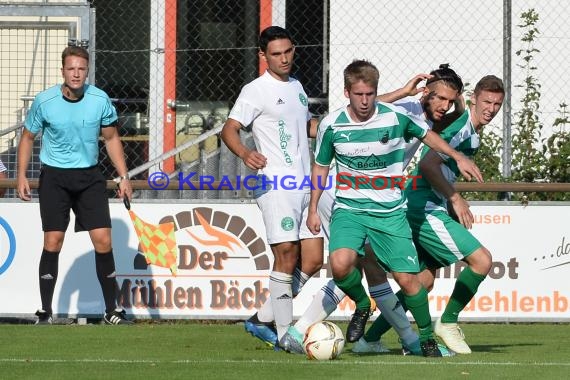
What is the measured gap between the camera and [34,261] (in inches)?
482

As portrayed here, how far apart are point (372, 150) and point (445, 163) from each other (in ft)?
2.65

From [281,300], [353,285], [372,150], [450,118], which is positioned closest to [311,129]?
[450,118]

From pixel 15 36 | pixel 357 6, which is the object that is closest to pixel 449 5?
pixel 357 6

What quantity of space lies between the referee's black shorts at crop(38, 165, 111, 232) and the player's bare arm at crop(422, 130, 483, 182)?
367cm

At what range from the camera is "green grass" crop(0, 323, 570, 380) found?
7859 mm

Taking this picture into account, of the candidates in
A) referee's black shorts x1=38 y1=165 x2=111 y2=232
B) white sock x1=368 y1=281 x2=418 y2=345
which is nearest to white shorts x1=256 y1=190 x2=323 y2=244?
white sock x1=368 y1=281 x2=418 y2=345

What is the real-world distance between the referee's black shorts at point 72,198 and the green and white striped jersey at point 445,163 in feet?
10.4

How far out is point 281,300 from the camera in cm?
931

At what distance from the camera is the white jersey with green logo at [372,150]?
8.58 meters

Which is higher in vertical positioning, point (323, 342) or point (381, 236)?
point (381, 236)

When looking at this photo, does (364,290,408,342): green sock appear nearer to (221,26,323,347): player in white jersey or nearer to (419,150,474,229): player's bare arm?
(221,26,323,347): player in white jersey

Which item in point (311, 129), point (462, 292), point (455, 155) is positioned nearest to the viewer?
point (455, 155)

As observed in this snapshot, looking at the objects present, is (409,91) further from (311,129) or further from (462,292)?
(462,292)

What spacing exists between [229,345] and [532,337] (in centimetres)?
260
